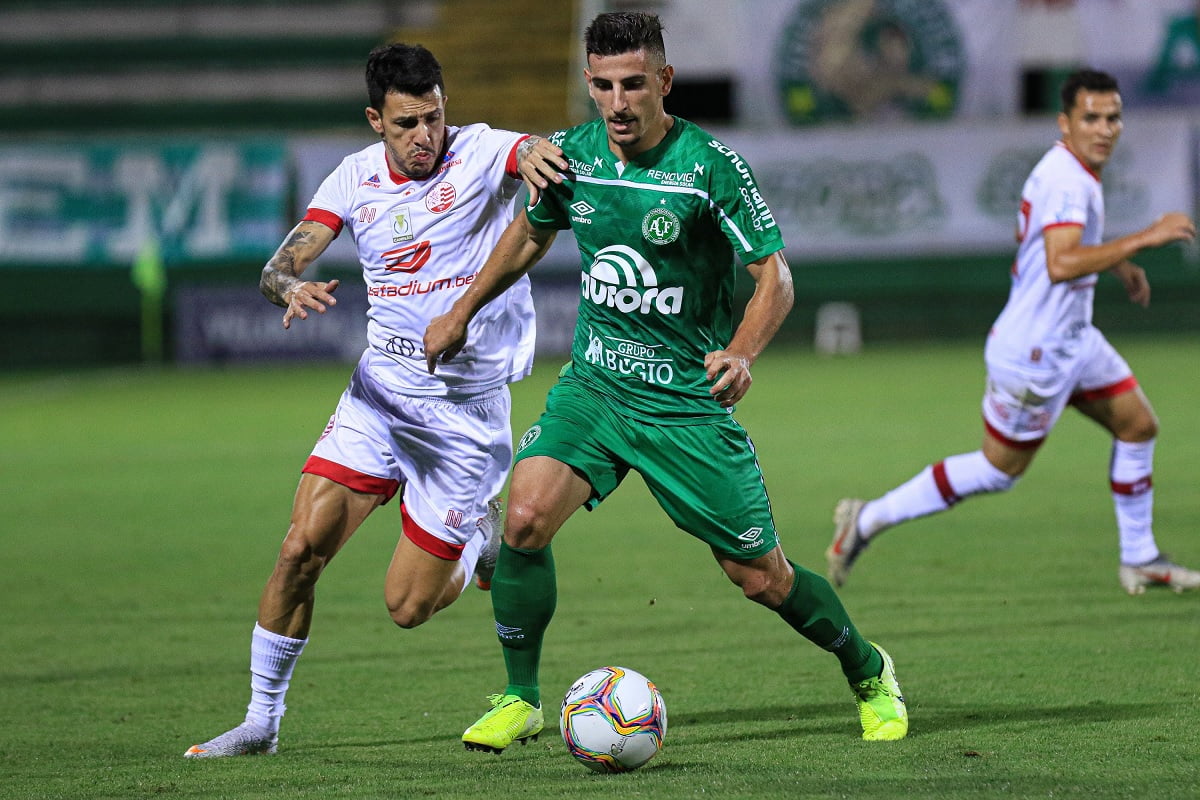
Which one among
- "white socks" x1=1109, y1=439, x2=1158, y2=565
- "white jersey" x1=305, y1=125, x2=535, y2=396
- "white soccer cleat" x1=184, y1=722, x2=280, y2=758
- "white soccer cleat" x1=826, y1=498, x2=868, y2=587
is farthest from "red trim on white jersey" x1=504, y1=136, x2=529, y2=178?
"white socks" x1=1109, y1=439, x2=1158, y2=565

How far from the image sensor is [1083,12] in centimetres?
2097

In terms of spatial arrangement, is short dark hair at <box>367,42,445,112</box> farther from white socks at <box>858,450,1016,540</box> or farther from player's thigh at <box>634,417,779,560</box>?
white socks at <box>858,450,1016,540</box>

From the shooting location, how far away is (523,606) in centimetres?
485

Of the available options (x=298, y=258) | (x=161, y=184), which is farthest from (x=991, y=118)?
(x=298, y=258)

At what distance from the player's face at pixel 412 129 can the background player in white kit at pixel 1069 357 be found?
275cm

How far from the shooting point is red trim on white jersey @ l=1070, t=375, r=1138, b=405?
7.17m

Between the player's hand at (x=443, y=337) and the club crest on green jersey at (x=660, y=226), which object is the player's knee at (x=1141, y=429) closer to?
the club crest on green jersey at (x=660, y=226)

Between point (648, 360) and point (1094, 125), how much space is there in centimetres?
314

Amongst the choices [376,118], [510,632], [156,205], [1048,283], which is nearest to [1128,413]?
[1048,283]

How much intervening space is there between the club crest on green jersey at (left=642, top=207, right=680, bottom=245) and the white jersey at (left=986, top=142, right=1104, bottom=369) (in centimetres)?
279

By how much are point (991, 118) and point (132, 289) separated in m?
11.0

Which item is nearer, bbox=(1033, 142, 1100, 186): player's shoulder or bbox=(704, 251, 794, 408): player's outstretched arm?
bbox=(704, 251, 794, 408): player's outstretched arm

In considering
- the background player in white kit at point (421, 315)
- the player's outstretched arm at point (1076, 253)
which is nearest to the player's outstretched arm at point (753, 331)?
the background player in white kit at point (421, 315)

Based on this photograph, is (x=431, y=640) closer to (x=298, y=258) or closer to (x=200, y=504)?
(x=298, y=258)
